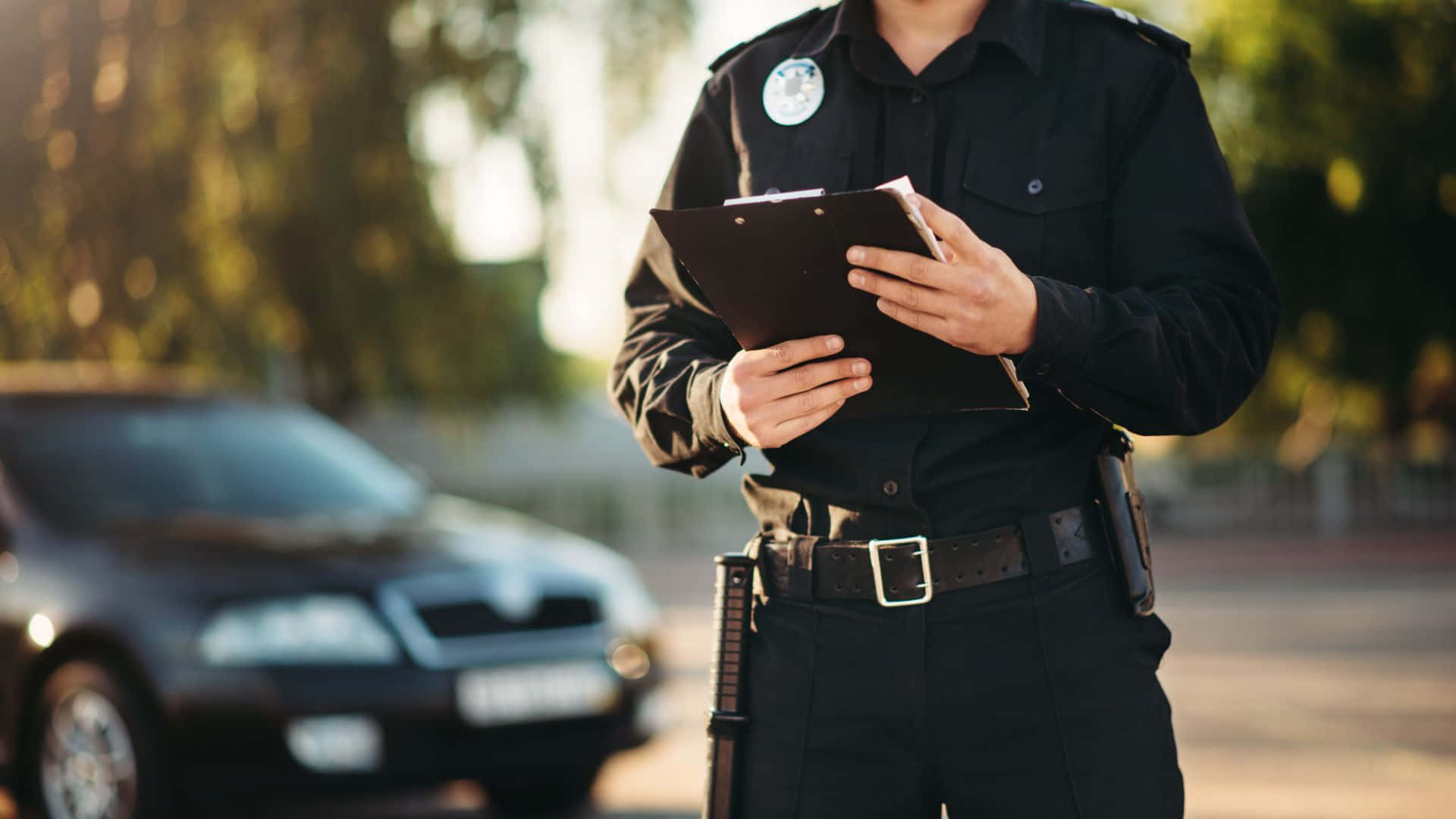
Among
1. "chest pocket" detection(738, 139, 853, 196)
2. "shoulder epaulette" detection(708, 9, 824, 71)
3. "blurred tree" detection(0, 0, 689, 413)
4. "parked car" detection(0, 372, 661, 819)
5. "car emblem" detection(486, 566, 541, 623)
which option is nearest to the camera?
"chest pocket" detection(738, 139, 853, 196)

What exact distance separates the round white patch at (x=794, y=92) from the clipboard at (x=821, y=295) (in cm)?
36

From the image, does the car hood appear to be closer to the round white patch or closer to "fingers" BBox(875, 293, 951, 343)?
the round white patch

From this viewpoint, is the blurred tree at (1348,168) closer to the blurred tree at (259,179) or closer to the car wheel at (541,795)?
the blurred tree at (259,179)

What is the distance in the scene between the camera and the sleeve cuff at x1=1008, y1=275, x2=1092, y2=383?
72.5 inches

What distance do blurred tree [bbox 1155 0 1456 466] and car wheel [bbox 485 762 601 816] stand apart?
12.6 metres

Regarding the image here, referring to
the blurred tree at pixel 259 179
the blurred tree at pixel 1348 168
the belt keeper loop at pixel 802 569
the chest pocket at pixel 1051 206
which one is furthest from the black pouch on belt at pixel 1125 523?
the blurred tree at pixel 1348 168

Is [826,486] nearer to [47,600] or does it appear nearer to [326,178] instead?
[47,600]

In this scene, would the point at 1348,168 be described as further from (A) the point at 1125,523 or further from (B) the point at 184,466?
(A) the point at 1125,523

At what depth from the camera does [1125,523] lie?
209cm

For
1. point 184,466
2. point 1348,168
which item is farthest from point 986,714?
point 1348,168

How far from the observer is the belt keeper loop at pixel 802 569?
6.89 ft

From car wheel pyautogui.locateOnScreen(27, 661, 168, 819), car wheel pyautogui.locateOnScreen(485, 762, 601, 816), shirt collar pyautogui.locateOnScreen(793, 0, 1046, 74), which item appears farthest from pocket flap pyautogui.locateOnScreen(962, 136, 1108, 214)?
car wheel pyautogui.locateOnScreen(485, 762, 601, 816)

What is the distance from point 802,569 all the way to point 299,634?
3355mm

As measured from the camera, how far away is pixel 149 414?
627cm
